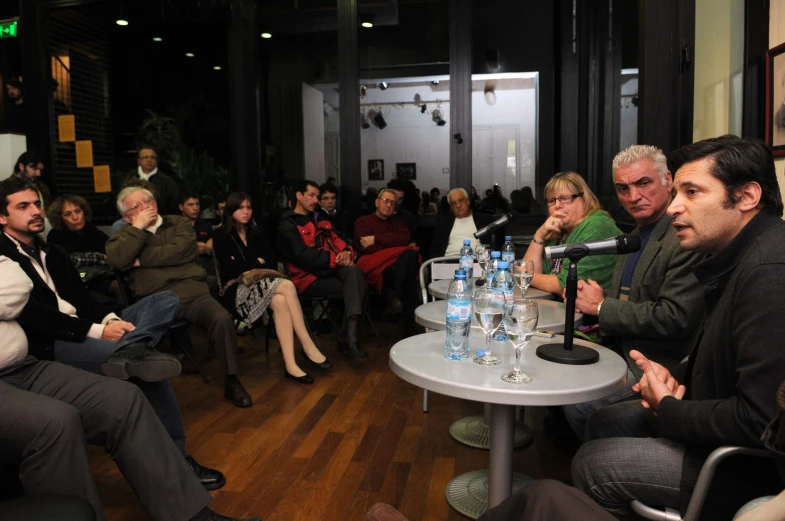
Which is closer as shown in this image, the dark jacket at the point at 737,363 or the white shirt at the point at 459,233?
the dark jacket at the point at 737,363

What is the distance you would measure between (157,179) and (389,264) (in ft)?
8.19

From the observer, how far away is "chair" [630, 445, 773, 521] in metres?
1.32

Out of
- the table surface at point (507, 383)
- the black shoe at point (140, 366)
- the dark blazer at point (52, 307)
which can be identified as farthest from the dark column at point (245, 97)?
the table surface at point (507, 383)

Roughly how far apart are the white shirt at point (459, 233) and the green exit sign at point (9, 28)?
523cm

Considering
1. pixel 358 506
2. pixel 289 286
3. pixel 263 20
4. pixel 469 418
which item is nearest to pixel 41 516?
pixel 358 506

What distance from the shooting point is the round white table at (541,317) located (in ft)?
7.82

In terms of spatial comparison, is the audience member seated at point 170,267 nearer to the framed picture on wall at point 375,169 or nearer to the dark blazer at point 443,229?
the dark blazer at point 443,229

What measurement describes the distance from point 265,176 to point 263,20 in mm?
1673

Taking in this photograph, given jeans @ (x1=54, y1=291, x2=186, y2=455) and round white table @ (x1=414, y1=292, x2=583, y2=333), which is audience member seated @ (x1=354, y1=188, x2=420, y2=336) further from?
jeans @ (x1=54, y1=291, x2=186, y2=455)

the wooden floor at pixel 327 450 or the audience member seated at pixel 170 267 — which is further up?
the audience member seated at pixel 170 267

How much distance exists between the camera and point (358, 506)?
95.6 inches

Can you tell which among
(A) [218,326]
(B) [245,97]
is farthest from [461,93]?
(A) [218,326]

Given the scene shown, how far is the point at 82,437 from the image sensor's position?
1.96 m

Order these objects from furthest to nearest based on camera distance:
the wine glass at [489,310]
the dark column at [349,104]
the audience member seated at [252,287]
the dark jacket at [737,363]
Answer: the dark column at [349,104] → the audience member seated at [252,287] → the wine glass at [489,310] → the dark jacket at [737,363]
